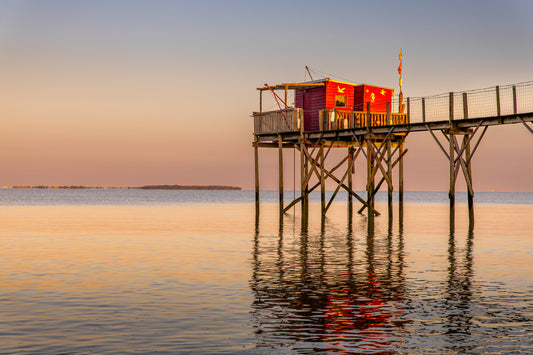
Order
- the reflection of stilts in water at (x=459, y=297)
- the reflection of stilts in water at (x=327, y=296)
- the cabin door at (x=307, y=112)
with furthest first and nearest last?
1. the cabin door at (x=307, y=112)
2. the reflection of stilts in water at (x=459, y=297)
3. the reflection of stilts in water at (x=327, y=296)

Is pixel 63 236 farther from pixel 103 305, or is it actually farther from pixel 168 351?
pixel 168 351

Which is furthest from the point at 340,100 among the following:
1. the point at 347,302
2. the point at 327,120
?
the point at 347,302

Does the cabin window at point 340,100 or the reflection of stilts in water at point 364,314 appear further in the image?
the cabin window at point 340,100

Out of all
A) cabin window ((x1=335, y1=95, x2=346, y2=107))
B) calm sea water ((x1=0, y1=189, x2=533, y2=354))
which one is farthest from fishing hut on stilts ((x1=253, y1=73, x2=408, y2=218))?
calm sea water ((x1=0, y1=189, x2=533, y2=354))

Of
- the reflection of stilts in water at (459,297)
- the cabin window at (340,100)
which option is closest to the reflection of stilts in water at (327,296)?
the reflection of stilts in water at (459,297)

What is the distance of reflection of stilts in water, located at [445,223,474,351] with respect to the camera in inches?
352

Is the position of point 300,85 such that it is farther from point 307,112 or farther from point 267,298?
point 267,298

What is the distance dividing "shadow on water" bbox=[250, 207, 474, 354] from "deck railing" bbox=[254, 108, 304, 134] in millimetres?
16864

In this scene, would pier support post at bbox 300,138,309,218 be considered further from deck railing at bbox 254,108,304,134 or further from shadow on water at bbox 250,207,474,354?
shadow on water at bbox 250,207,474,354

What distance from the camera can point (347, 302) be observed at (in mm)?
11078

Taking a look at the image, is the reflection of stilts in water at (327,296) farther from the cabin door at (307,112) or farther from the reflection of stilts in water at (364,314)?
the cabin door at (307,112)

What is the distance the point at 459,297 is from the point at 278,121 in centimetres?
2687

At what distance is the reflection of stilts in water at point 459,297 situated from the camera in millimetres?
8953

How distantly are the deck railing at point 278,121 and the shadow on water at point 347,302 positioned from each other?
16864 millimetres
